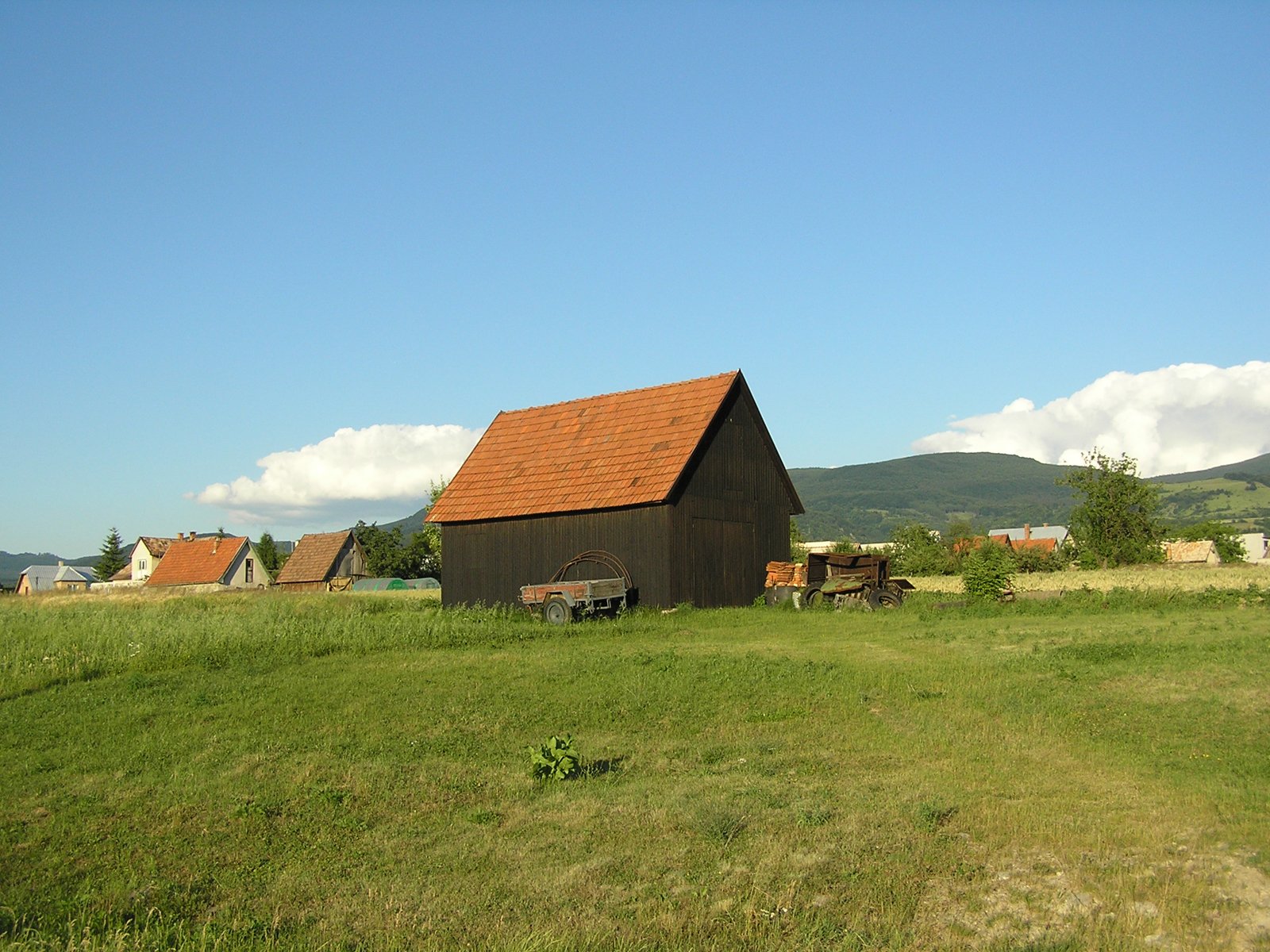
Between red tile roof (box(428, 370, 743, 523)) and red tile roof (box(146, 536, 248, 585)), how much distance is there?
5228 cm

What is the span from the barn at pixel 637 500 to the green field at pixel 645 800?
42.1ft

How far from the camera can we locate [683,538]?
107 ft

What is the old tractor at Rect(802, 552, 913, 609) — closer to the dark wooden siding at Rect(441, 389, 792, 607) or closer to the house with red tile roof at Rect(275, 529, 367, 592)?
the dark wooden siding at Rect(441, 389, 792, 607)

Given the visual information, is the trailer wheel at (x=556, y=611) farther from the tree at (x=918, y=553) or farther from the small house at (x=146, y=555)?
the small house at (x=146, y=555)

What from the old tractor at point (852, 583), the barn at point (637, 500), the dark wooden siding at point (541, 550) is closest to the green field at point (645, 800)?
the old tractor at point (852, 583)

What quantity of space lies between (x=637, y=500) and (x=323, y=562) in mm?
56671

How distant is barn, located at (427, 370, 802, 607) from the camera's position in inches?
1284

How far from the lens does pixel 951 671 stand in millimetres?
17281

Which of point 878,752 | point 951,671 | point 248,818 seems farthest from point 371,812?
point 951,671

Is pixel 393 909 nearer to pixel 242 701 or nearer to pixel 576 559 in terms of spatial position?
pixel 242 701

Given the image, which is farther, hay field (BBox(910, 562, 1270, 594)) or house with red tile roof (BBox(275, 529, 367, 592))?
house with red tile roof (BBox(275, 529, 367, 592))

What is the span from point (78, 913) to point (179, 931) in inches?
41.8

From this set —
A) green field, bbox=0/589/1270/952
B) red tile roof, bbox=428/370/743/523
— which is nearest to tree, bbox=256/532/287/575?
red tile roof, bbox=428/370/743/523

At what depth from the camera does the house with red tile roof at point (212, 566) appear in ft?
276
